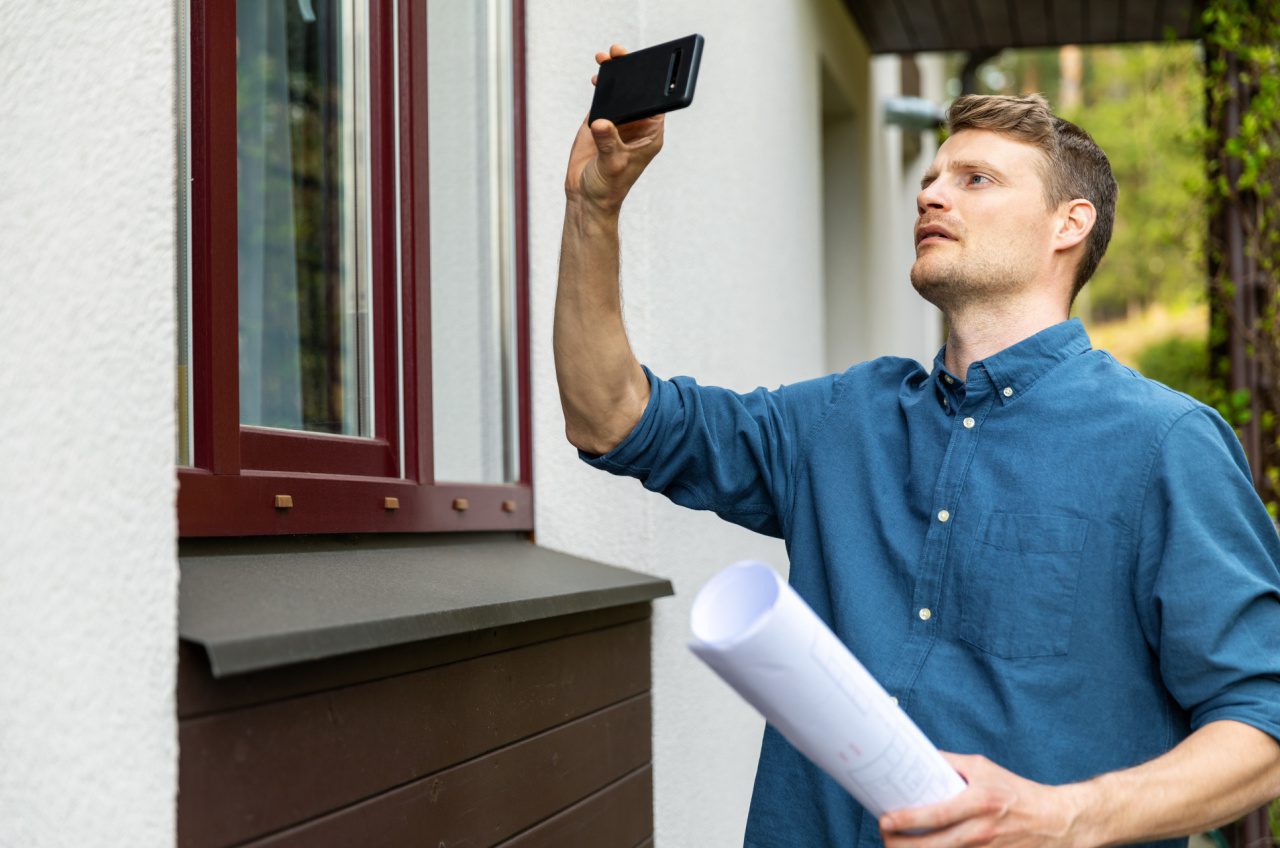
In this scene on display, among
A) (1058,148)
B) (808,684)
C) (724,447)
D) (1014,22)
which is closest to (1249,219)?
(1014,22)

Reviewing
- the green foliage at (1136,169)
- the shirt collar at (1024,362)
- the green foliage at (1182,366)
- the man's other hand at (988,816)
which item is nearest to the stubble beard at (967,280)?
the shirt collar at (1024,362)

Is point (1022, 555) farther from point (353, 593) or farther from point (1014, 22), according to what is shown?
point (1014, 22)

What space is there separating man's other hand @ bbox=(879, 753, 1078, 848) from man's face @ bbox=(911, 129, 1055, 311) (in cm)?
86

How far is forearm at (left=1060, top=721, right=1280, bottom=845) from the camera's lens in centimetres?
152

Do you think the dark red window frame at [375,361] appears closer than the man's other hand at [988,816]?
No

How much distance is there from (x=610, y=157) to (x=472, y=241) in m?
0.80

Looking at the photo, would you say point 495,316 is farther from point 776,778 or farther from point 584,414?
point 776,778

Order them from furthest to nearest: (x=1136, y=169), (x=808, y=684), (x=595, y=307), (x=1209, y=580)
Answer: (x=1136, y=169), (x=595, y=307), (x=1209, y=580), (x=808, y=684)

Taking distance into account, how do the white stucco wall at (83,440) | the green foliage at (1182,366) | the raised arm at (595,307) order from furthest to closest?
the green foliage at (1182,366), the raised arm at (595,307), the white stucco wall at (83,440)

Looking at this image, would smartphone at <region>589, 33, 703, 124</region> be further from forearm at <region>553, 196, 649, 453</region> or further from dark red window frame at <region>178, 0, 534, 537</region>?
dark red window frame at <region>178, 0, 534, 537</region>

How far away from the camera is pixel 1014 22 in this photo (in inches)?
245

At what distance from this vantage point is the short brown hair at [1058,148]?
87.1 inches

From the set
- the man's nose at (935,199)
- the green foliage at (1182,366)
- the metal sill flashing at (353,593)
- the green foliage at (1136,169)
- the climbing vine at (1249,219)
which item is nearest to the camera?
the metal sill flashing at (353,593)

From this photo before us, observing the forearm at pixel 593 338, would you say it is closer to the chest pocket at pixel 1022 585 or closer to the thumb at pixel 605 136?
the thumb at pixel 605 136
